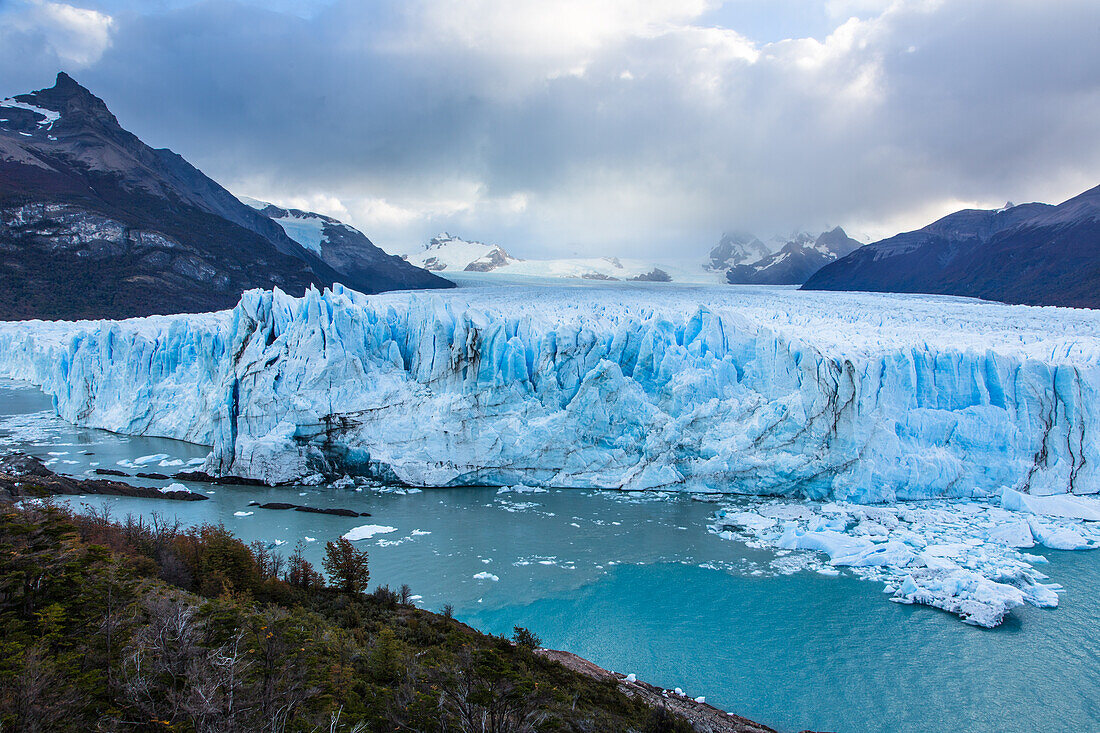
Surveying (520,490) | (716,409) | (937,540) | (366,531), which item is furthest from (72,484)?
(937,540)

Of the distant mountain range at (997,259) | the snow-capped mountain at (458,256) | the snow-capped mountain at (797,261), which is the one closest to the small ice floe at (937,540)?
the distant mountain range at (997,259)

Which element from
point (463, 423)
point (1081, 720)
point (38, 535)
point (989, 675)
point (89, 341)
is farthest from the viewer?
point (89, 341)

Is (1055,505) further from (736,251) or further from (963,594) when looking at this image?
(736,251)

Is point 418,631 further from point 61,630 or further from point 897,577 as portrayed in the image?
point 897,577

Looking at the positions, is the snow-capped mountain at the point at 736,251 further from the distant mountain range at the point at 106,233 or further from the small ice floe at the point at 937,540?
the small ice floe at the point at 937,540

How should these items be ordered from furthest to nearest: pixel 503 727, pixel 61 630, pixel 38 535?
pixel 38 535 → pixel 61 630 → pixel 503 727

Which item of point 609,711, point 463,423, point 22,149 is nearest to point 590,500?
point 463,423

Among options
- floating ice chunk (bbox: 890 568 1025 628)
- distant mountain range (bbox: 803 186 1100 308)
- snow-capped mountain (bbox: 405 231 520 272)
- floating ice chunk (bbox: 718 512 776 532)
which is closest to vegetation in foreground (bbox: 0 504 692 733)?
floating ice chunk (bbox: 890 568 1025 628)
